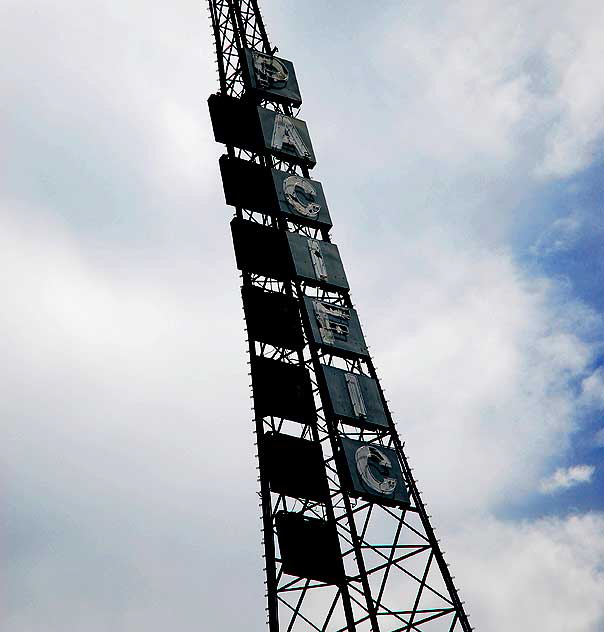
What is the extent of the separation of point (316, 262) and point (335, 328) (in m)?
2.83

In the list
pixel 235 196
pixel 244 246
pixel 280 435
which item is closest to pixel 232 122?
pixel 235 196

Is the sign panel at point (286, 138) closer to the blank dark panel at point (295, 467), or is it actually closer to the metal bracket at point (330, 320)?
the metal bracket at point (330, 320)

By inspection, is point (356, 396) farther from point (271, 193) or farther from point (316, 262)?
point (271, 193)

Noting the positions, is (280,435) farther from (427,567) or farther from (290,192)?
(290,192)

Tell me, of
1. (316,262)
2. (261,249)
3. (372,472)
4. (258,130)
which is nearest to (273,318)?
(316,262)

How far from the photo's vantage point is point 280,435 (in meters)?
26.2

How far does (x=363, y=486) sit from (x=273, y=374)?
15.7 feet

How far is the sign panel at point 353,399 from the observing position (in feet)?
86.3

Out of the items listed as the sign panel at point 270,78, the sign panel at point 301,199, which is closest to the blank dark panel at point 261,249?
the sign panel at point 301,199

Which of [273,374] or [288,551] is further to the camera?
[273,374]

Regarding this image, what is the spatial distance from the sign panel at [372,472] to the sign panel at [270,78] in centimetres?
1571

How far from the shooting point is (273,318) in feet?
94.8

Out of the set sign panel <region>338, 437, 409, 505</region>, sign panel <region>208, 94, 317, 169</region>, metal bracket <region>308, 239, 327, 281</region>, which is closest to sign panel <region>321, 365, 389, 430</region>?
sign panel <region>338, 437, 409, 505</region>

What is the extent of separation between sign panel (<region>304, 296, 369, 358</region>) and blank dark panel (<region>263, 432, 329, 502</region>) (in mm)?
3382
